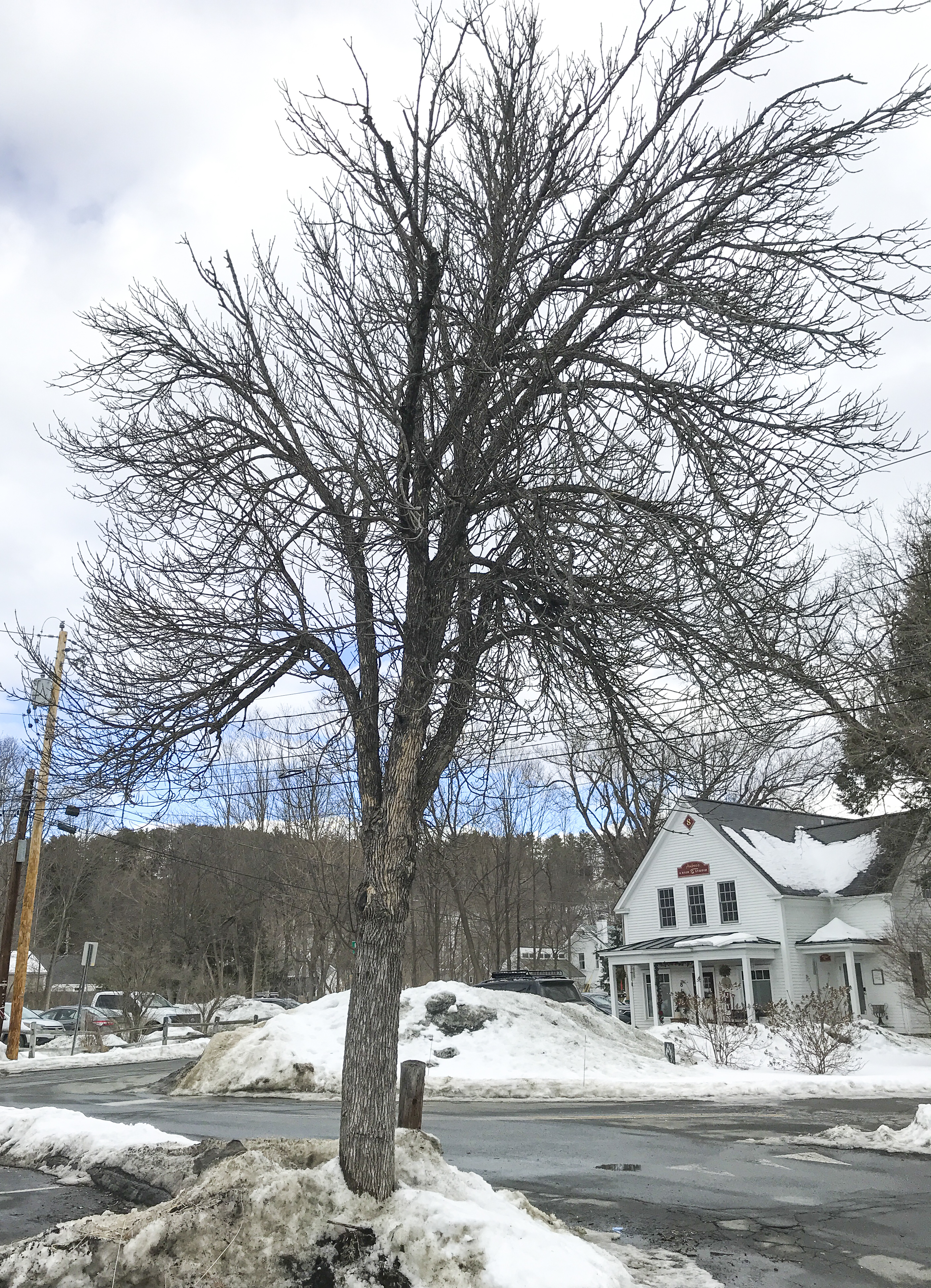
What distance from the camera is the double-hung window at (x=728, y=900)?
112 ft

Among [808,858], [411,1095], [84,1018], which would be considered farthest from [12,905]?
[808,858]

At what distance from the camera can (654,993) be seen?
115 feet

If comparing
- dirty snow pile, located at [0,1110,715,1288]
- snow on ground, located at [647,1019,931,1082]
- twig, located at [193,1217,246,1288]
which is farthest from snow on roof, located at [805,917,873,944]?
twig, located at [193,1217,246,1288]

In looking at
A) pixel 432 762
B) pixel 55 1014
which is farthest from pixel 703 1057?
pixel 55 1014

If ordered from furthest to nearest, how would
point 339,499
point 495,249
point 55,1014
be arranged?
point 55,1014 < point 339,499 < point 495,249

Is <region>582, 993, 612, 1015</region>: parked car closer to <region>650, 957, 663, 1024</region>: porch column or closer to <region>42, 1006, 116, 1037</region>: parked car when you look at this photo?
<region>650, 957, 663, 1024</region>: porch column

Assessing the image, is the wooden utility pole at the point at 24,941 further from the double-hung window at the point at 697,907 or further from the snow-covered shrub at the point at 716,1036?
the double-hung window at the point at 697,907

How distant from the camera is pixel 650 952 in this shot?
3503cm

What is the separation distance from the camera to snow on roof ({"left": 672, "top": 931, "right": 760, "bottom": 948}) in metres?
31.8

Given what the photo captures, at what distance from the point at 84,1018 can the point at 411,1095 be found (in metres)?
36.1

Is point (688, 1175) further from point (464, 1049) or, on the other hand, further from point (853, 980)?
point (853, 980)

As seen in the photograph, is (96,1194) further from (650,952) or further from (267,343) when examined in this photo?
(650,952)

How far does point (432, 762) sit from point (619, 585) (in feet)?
5.72

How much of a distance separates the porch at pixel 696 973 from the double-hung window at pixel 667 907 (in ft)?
2.27
